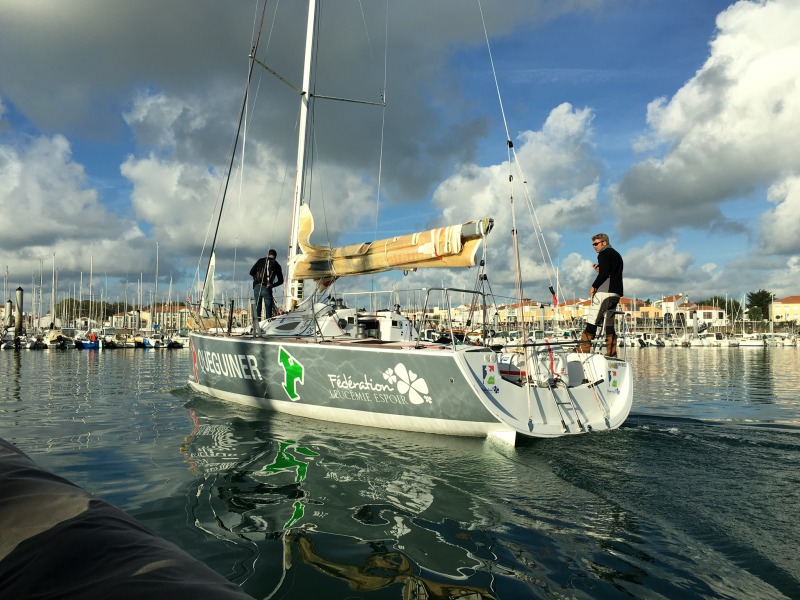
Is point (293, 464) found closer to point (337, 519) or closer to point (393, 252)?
point (337, 519)

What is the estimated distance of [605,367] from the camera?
24.7 ft

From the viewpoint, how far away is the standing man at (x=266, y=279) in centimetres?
1049

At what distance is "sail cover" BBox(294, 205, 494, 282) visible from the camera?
777cm

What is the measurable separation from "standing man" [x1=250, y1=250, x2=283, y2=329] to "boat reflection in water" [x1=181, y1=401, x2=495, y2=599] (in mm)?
4358

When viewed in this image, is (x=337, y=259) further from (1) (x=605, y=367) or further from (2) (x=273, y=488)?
(2) (x=273, y=488)

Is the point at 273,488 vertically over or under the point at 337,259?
under

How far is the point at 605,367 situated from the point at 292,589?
19.1 feet

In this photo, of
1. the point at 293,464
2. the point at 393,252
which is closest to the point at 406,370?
the point at 293,464

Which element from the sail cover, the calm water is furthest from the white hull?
the sail cover

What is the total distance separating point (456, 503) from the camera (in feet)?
14.1

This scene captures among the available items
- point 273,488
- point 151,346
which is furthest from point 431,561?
point 151,346

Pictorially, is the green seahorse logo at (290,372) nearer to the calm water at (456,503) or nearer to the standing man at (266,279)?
the calm water at (456,503)

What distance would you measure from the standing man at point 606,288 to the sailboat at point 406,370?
0.44 m

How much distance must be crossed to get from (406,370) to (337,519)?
10.4 feet
